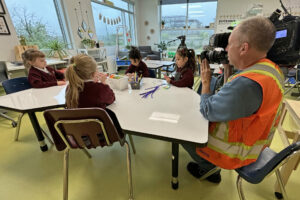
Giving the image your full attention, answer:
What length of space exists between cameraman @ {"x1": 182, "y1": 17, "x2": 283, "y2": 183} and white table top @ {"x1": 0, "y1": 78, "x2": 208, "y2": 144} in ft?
0.45

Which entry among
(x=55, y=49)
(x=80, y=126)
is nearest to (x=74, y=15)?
(x=55, y=49)

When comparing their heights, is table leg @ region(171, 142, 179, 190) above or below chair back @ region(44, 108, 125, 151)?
below

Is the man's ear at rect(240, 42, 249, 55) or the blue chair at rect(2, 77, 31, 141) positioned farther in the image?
the blue chair at rect(2, 77, 31, 141)

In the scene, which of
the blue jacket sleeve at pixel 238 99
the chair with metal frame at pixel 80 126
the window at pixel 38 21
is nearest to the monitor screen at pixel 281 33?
the blue jacket sleeve at pixel 238 99

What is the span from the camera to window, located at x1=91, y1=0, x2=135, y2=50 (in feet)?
15.8

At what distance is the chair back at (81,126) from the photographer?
799 mm

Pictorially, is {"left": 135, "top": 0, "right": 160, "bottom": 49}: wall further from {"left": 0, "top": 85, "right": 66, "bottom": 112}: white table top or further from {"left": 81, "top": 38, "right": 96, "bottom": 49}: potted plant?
{"left": 0, "top": 85, "right": 66, "bottom": 112}: white table top

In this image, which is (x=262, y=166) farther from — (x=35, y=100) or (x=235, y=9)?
(x=235, y=9)

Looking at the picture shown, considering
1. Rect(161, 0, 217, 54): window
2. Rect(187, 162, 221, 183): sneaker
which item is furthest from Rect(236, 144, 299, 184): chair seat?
Rect(161, 0, 217, 54): window

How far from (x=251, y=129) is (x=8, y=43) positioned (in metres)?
3.95

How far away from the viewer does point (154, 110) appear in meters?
1.00

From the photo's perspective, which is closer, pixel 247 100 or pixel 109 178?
pixel 247 100

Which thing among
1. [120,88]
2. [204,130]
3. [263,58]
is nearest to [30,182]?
[120,88]

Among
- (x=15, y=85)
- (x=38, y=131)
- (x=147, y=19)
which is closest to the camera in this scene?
(x=38, y=131)
